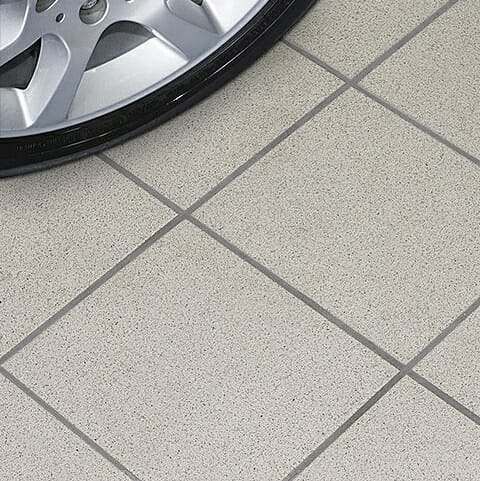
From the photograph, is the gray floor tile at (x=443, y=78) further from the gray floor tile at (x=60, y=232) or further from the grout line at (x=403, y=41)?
the gray floor tile at (x=60, y=232)

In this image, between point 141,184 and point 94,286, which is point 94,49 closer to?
point 141,184

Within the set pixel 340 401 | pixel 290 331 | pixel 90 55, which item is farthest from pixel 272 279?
pixel 90 55

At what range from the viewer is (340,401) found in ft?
5.62

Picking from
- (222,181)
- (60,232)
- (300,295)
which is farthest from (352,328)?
(60,232)

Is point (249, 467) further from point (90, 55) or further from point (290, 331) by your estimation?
point (90, 55)

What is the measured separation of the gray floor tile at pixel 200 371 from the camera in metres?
1.68

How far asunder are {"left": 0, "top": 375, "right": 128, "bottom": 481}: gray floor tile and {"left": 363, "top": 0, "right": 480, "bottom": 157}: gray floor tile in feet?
2.37

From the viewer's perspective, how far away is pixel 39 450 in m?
1.68

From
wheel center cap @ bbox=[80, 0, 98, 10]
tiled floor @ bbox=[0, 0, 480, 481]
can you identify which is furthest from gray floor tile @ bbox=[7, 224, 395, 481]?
wheel center cap @ bbox=[80, 0, 98, 10]

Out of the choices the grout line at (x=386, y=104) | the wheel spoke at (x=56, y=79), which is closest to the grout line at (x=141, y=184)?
the wheel spoke at (x=56, y=79)

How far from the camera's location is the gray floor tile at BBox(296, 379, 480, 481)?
165cm

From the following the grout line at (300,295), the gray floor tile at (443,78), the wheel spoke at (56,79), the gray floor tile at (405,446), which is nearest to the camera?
the gray floor tile at (405,446)

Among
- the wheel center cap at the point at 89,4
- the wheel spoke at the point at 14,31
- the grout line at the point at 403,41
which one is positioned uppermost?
the wheel spoke at the point at 14,31

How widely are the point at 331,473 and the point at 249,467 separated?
0.34 ft
